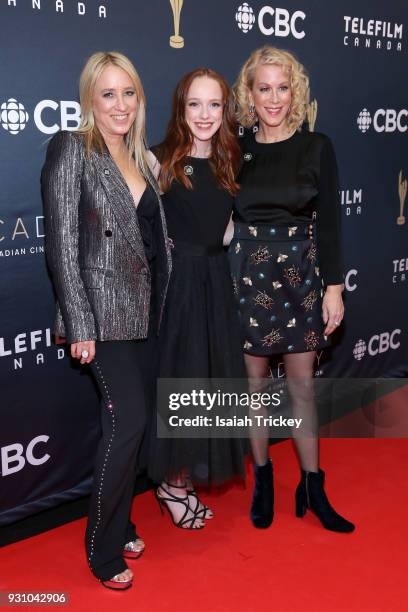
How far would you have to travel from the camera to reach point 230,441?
8.81 feet

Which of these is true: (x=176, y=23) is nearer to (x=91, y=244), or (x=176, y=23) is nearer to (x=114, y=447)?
(x=91, y=244)

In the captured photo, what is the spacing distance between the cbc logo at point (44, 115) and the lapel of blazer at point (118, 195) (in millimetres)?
453

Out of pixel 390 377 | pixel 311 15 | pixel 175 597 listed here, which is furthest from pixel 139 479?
pixel 311 15

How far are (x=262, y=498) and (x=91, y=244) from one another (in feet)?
4.08

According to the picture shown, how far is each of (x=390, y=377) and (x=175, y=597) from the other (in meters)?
2.36

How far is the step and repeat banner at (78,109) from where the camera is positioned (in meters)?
2.54

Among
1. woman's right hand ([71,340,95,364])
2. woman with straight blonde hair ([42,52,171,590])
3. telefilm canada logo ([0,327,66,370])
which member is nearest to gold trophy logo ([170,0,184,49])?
woman with straight blonde hair ([42,52,171,590])

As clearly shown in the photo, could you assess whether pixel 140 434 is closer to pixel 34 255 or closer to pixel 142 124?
pixel 34 255

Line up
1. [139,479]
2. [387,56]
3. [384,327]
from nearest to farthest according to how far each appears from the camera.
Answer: [139,479]
[387,56]
[384,327]

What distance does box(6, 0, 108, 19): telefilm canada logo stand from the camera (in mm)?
2449

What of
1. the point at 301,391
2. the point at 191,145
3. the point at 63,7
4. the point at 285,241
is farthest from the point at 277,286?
the point at 63,7

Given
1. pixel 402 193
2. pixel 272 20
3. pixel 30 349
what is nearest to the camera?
pixel 30 349

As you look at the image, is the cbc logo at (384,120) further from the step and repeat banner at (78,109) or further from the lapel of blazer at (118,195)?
the lapel of blazer at (118,195)

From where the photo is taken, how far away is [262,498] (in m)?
2.82
